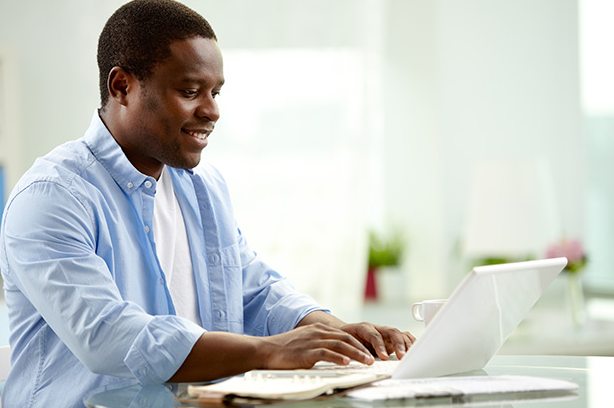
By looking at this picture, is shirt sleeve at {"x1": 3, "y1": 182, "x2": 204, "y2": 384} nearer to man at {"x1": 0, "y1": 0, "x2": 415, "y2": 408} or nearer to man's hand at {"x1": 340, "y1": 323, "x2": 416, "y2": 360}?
man at {"x1": 0, "y1": 0, "x2": 415, "y2": 408}

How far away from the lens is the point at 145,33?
4.64 feet

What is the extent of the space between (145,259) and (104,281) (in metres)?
0.20

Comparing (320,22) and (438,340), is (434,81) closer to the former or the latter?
(320,22)

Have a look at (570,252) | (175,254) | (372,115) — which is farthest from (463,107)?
(175,254)

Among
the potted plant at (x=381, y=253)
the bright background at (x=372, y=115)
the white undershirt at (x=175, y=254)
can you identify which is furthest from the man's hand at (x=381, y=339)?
the potted plant at (x=381, y=253)

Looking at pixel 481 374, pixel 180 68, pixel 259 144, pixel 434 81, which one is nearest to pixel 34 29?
pixel 259 144

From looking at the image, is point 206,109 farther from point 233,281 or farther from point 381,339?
point 381,339

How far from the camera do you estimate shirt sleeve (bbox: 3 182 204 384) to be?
1120 mm

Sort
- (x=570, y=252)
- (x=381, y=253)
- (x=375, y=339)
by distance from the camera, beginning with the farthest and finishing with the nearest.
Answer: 1. (x=381, y=253)
2. (x=570, y=252)
3. (x=375, y=339)

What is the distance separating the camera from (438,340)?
3.17 ft

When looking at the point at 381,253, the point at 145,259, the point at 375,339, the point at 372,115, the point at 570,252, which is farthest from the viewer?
the point at 381,253

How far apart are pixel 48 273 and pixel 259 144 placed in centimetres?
307

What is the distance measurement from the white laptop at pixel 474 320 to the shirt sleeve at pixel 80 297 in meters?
0.23

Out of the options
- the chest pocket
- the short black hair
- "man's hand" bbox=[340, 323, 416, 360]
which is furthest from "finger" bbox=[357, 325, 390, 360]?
the short black hair
